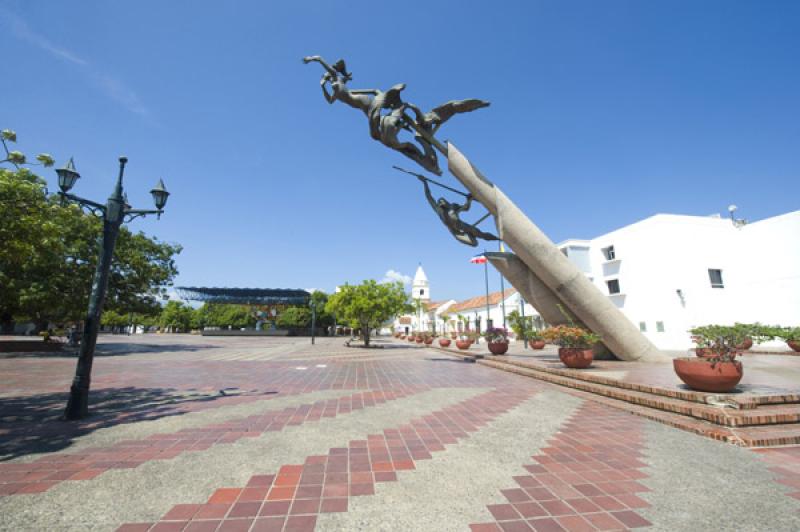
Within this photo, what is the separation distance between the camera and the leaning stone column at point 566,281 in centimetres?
1094

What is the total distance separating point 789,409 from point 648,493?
14.3ft

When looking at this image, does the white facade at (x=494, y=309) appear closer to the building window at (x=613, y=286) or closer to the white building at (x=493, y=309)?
the white building at (x=493, y=309)

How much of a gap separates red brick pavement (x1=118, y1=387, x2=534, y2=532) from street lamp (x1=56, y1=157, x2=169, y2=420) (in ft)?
13.8

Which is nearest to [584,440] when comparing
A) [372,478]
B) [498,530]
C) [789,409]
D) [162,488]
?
[498,530]

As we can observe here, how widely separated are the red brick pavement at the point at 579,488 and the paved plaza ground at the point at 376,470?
2 cm

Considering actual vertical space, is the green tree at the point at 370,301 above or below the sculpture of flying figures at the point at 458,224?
below

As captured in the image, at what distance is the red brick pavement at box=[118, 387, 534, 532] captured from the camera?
254 cm

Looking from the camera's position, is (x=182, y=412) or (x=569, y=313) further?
(x=569, y=313)

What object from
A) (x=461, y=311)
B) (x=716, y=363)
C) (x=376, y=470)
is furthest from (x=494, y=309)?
(x=376, y=470)

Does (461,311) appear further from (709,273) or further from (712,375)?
(712,375)

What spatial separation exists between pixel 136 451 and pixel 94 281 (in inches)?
126

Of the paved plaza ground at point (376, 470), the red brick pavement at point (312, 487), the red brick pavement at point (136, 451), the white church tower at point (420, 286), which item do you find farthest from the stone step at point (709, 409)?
the white church tower at point (420, 286)

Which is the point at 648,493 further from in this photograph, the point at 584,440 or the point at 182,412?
the point at 182,412

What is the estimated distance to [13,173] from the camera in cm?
704
